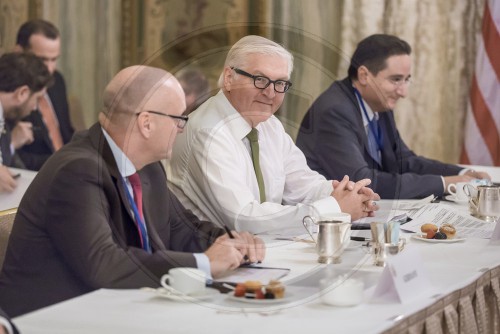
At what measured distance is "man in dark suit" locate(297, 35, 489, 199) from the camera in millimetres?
3324

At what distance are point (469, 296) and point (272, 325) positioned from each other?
2.01 feet

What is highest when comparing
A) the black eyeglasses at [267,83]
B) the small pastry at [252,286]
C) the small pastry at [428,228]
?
the black eyeglasses at [267,83]

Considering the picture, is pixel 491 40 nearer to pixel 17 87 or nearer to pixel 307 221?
pixel 17 87

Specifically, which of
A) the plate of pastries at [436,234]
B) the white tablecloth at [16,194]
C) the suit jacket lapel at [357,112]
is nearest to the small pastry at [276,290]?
the plate of pastries at [436,234]

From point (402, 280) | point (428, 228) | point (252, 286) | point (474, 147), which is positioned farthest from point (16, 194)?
point (474, 147)

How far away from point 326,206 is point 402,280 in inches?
29.5

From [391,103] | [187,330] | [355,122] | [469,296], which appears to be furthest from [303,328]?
[391,103]

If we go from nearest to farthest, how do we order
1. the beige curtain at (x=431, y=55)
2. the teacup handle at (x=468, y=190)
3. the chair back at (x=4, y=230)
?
the chair back at (x=4, y=230) < the teacup handle at (x=468, y=190) < the beige curtain at (x=431, y=55)

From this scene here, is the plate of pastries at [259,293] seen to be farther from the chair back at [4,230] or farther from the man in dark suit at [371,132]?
the man in dark suit at [371,132]

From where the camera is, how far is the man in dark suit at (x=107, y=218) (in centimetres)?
198

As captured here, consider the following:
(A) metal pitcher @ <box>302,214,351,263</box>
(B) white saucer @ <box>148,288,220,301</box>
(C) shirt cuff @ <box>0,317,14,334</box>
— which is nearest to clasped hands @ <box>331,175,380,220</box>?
(A) metal pitcher @ <box>302,214,351,263</box>

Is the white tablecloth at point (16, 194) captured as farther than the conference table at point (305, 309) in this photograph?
Yes

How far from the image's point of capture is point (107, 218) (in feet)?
6.75

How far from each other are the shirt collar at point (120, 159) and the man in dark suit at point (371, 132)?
1.01m
